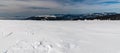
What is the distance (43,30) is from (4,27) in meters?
1.66

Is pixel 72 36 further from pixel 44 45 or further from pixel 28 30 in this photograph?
pixel 28 30

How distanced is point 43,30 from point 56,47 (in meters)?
1.81

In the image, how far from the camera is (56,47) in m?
5.47

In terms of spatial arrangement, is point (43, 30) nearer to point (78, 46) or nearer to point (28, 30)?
point (28, 30)

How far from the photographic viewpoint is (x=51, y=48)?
541 cm

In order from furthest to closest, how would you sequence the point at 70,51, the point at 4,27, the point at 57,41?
the point at 4,27, the point at 57,41, the point at 70,51

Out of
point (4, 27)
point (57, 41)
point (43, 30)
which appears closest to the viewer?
point (57, 41)

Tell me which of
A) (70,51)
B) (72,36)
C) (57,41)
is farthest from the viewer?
(72,36)

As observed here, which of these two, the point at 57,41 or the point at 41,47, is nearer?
the point at 41,47

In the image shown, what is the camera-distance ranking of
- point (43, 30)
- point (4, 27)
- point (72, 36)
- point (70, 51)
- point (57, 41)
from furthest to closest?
point (4, 27)
point (43, 30)
point (72, 36)
point (57, 41)
point (70, 51)

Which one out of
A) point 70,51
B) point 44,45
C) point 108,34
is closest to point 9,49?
point 44,45

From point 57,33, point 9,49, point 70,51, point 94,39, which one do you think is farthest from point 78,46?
point 9,49

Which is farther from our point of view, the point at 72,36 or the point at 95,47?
the point at 72,36

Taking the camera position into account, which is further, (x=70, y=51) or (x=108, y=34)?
(x=108, y=34)
